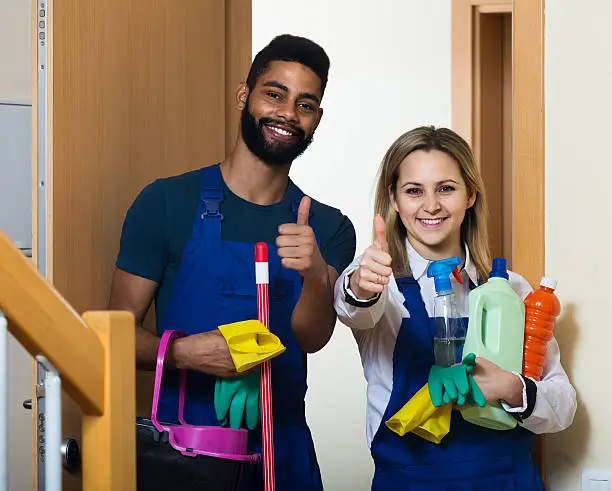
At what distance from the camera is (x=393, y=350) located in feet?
4.71

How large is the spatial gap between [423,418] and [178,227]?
0.56 m

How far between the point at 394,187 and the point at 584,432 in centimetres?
56

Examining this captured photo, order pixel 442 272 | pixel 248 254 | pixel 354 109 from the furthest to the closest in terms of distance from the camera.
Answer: pixel 354 109
pixel 248 254
pixel 442 272

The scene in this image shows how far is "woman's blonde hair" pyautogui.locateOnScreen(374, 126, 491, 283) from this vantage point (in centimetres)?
151

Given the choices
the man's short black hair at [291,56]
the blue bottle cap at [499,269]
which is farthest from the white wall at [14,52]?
the blue bottle cap at [499,269]

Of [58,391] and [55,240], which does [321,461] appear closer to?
[55,240]

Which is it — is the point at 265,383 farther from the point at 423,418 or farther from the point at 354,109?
the point at 354,109

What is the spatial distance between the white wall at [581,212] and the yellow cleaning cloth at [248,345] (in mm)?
546

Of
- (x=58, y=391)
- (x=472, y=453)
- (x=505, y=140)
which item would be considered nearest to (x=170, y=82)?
(x=472, y=453)

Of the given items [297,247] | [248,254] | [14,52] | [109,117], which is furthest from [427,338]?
[14,52]

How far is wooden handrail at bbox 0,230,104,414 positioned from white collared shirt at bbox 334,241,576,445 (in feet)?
1.97

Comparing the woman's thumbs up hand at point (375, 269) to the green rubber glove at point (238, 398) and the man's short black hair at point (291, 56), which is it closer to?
the green rubber glove at point (238, 398)

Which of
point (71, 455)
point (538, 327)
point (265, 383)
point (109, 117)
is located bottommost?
point (71, 455)

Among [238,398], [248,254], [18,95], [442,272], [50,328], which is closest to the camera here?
[50,328]
